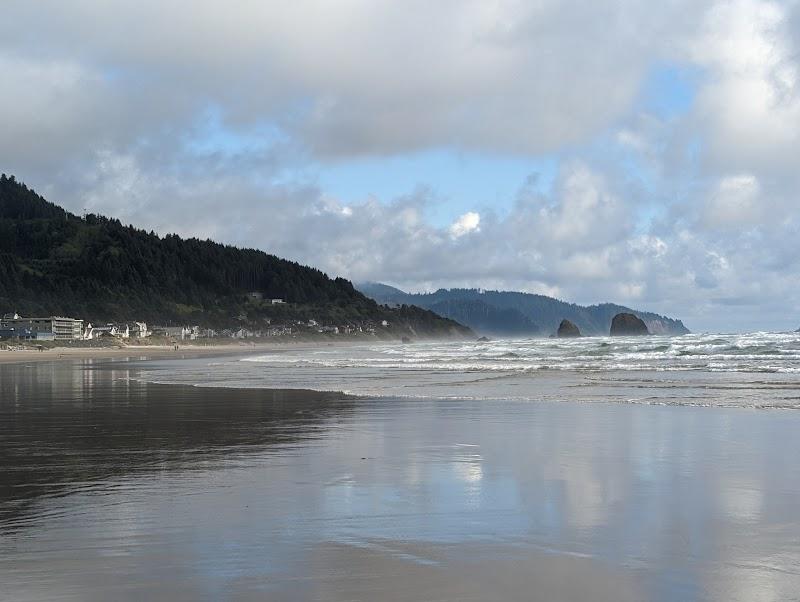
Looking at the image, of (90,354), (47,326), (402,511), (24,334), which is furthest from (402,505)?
(47,326)

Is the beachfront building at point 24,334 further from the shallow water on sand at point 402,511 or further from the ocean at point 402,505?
the shallow water on sand at point 402,511

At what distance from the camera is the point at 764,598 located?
213 inches

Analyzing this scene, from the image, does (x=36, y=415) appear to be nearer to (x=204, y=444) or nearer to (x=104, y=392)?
(x=204, y=444)

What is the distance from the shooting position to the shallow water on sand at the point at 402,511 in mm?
5785

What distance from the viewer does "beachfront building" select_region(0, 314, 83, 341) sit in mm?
165250

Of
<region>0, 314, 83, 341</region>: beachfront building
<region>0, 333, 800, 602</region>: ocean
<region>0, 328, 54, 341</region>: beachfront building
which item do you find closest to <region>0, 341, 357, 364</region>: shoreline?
<region>0, 328, 54, 341</region>: beachfront building

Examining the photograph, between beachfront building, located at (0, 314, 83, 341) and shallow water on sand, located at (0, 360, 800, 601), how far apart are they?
164 metres

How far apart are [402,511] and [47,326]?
179610mm

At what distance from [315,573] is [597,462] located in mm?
6162

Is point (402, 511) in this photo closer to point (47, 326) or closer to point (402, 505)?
point (402, 505)

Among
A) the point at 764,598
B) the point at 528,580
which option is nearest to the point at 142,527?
the point at 528,580

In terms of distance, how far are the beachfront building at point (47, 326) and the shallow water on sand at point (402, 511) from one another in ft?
537

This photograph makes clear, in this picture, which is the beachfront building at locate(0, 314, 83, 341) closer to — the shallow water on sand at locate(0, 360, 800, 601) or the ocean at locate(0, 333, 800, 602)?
the ocean at locate(0, 333, 800, 602)

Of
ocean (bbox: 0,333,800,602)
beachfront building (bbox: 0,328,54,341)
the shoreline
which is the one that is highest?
beachfront building (bbox: 0,328,54,341)
